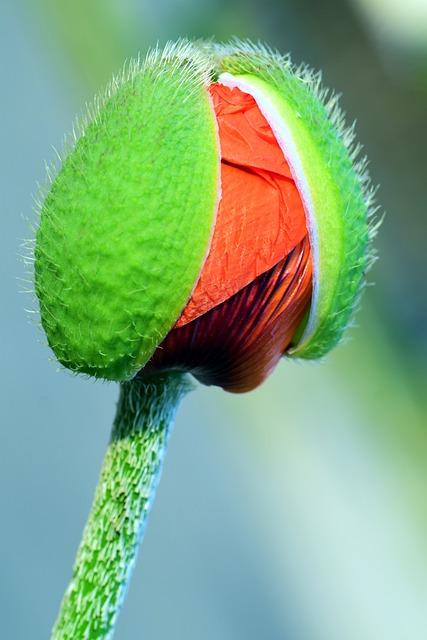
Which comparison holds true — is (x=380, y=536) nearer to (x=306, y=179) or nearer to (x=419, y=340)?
(x=419, y=340)

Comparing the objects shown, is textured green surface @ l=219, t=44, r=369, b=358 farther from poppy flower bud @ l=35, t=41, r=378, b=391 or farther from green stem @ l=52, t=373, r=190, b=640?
green stem @ l=52, t=373, r=190, b=640

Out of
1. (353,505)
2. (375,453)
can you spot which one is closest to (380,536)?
(353,505)

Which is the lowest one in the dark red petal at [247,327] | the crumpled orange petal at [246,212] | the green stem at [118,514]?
the green stem at [118,514]

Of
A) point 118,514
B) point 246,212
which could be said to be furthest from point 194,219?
point 118,514

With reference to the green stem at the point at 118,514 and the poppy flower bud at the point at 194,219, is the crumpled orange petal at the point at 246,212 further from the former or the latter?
the green stem at the point at 118,514

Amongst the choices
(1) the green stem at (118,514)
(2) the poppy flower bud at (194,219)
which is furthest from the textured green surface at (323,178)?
(1) the green stem at (118,514)

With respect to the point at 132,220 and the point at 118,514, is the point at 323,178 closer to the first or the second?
the point at 132,220
